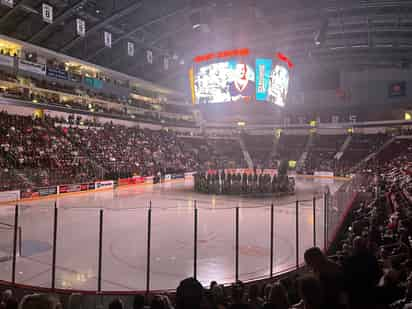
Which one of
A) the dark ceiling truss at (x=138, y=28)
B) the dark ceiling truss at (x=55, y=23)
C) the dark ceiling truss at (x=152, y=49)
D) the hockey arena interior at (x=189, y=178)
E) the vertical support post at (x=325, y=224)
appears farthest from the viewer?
the dark ceiling truss at (x=152, y=49)

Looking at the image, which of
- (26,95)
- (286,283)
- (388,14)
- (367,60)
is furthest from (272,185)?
(367,60)

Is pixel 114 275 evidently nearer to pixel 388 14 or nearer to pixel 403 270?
pixel 403 270

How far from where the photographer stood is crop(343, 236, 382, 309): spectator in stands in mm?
3123

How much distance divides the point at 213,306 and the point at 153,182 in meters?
30.8

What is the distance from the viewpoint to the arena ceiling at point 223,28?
103 ft

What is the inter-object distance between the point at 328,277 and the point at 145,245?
26.2 feet

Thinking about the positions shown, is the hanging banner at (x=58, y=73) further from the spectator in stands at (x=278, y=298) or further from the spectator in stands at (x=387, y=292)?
the spectator in stands at (x=387, y=292)

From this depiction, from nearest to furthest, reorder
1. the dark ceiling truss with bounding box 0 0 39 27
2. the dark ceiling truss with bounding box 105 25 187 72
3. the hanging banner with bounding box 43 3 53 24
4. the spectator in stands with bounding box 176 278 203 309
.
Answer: the spectator in stands with bounding box 176 278 203 309 → the hanging banner with bounding box 43 3 53 24 → the dark ceiling truss with bounding box 0 0 39 27 → the dark ceiling truss with bounding box 105 25 187 72

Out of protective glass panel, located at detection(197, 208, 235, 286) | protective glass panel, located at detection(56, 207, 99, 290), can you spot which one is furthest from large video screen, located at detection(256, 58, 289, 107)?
protective glass panel, located at detection(56, 207, 99, 290)

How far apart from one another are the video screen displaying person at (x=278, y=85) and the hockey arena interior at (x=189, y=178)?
266 millimetres

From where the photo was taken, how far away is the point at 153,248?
9742mm

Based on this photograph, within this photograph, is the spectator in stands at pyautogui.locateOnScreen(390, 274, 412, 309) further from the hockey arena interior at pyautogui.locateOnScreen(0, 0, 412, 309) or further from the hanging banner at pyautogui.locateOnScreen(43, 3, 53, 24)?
the hanging banner at pyautogui.locateOnScreen(43, 3, 53, 24)

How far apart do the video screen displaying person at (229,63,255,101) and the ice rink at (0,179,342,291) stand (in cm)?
1146

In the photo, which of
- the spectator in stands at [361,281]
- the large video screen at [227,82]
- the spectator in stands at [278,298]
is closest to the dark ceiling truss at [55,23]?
the large video screen at [227,82]
